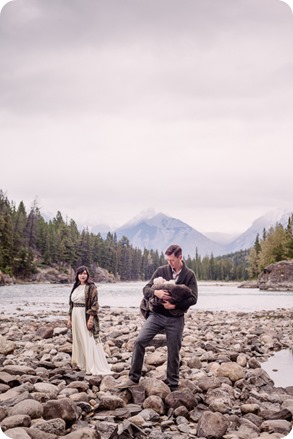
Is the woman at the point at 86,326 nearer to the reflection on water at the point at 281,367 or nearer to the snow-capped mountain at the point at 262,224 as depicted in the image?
the snow-capped mountain at the point at 262,224

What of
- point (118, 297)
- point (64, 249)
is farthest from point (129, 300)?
point (64, 249)

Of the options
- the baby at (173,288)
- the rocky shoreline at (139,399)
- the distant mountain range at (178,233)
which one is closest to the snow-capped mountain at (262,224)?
the distant mountain range at (178,233)

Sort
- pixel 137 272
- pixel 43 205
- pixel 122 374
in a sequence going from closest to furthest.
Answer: pixel 122 374
pixel 43 205
pixel 137 272

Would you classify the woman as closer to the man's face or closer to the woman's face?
the woman's face

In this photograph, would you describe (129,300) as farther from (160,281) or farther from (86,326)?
(160,281)

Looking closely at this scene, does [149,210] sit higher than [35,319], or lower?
higher

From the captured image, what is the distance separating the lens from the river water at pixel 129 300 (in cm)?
909

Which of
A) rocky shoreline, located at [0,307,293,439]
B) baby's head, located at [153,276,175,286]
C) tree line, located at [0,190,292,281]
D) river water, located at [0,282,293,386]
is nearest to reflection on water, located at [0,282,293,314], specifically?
river water, located at [0,282,293,386]

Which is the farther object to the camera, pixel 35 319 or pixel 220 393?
pixel 35 319

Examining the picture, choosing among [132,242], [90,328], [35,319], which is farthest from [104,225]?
[35,319]

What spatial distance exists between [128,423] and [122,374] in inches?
91.5

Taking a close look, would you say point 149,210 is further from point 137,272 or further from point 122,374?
point 122,374

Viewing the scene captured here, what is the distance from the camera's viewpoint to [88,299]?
23.3 ft

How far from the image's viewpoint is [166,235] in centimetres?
670
